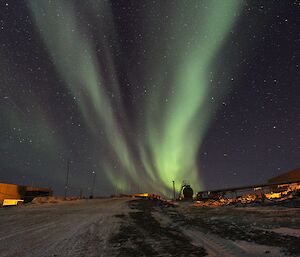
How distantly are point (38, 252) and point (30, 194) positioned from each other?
66174 millimetres

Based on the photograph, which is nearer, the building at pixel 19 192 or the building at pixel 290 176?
the building at pixel 290 176

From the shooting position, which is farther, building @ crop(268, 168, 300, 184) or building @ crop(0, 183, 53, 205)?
building @ crop(0, 183, 53, 205)

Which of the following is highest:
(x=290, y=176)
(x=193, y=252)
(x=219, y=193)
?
(x=290, y=176)

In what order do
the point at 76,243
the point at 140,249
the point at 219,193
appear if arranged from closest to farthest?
the point at 140,249
the point at 76,243
the point at 219,193

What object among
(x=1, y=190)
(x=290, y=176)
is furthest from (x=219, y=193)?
(x=1, y=190)

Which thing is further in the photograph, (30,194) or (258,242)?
(30,194)

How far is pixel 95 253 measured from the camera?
4504mm

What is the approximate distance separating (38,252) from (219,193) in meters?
47.6

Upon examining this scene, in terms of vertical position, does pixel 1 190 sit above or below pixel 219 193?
above

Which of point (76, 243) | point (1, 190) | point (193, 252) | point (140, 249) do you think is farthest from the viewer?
point (1, 190)

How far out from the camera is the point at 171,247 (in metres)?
4.75

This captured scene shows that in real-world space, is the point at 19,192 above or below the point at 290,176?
above

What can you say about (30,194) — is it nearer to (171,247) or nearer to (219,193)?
(219,193)

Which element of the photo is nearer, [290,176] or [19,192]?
[290,176]
